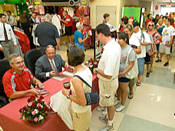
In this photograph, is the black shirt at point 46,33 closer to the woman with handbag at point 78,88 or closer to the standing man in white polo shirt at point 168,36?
the woman with handbag at point 78,88

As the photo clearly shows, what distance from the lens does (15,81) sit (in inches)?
77.1

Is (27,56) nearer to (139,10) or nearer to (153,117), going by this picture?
(153,117)

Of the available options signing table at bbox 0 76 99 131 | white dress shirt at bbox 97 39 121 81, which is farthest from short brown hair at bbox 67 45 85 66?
signing table at bbox 0 76 99 131

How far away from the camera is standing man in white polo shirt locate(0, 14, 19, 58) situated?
4.44m

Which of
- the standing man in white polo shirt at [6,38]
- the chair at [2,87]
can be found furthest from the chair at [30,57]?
the standing man in white polo shirt at [6,38]

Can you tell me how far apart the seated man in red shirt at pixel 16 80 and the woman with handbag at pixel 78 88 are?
2.18 ft

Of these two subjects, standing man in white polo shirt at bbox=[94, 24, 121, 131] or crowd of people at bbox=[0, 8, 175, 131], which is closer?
crowd of people at bbox=[0, 8, 175, 131]

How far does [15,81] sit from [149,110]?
8.20ft

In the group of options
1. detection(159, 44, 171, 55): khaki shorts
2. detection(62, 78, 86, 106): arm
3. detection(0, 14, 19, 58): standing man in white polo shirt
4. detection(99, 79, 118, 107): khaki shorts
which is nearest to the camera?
detection(62, 78, 86, 106): arm

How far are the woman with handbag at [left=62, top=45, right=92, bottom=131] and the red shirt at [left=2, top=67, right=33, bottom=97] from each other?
0.83m

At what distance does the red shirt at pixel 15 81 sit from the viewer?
1.89 metres

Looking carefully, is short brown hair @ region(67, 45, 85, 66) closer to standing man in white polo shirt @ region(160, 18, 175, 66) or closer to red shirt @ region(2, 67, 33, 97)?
red shirt @ region(2, 67, 33, 97)

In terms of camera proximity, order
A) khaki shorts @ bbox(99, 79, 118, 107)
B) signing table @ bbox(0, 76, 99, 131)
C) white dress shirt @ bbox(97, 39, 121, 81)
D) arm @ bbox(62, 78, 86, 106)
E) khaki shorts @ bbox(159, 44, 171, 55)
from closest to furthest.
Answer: arm @ bbox(62, 78, 86, 106) → signing table @ bbox(0, 76, 99, 131) → white dress shirt @ bbox(97, 39, 121, 81) → khaki shorts @ bbox(99, 79, 118, 107) → khaki shorts @ bbox(159, 44, 171, 55)

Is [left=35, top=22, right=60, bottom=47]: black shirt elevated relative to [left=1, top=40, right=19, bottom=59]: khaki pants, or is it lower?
elevated
